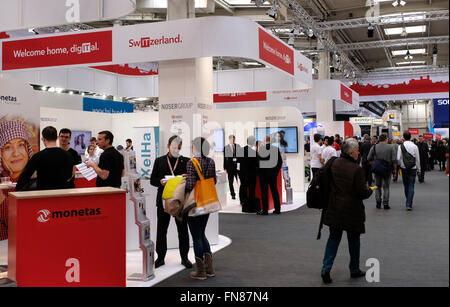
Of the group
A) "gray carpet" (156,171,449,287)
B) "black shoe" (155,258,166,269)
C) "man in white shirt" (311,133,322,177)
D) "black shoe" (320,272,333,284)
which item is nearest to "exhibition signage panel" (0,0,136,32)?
"black shoe" (155,258,166,269)

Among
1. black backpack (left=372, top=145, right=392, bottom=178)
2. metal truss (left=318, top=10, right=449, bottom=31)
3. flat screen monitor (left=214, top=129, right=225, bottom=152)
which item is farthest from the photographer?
flat screen monitor (left=214, top=129, right=225, bottom=152)

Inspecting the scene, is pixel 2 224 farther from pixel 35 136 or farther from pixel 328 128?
pixel 328 128

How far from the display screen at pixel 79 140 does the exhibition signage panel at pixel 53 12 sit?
673 cm

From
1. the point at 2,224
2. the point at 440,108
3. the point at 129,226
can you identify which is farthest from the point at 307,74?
the point at 440,108

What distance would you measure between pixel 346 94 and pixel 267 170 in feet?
18.4

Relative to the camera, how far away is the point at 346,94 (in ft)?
40.5

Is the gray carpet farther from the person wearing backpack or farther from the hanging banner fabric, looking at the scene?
the hanging banner fabric

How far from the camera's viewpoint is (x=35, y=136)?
622cm

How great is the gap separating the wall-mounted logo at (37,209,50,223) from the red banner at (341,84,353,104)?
32.5 feet

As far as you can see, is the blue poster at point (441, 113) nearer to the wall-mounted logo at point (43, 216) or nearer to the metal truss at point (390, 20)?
the wall-mounted logo at point (43, 216)

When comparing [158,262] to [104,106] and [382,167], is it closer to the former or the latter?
[382,167]

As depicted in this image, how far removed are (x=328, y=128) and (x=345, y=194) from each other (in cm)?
1039

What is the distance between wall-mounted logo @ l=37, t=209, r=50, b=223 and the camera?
299cm

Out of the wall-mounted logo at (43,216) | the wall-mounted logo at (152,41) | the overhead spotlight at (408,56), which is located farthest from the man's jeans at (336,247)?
the overhead spotlight at (408,56)
